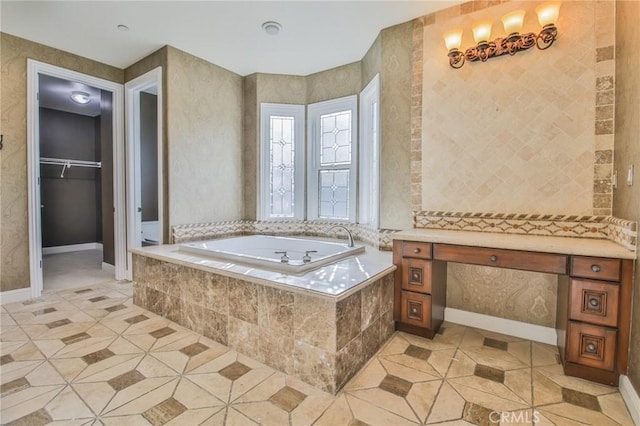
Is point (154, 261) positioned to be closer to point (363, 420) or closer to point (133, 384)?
point (133, 384)

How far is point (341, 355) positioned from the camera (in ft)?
5.40

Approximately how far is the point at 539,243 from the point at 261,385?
70.5 inches

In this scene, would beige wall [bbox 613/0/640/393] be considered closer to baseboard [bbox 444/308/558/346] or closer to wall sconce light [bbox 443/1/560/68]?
wall sconce light [bbox 443/1/560/68]

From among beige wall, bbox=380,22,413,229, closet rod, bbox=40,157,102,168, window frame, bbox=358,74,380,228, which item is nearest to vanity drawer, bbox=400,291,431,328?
beige wall, bbox=380,22,413,229

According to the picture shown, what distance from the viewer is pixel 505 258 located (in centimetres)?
187

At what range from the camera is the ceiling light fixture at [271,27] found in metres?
2.66

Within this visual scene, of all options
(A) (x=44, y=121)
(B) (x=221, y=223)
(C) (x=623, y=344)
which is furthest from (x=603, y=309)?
(A) (x=44, y=121)

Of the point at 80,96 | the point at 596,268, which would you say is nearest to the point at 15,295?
the point at 80,96

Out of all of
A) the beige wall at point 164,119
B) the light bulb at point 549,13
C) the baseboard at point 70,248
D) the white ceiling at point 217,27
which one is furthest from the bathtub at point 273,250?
the baseboard at point 70,248

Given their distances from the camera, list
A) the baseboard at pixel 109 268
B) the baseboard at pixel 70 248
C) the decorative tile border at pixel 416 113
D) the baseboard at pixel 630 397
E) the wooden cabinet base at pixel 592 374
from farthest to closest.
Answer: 1. the baseboard at pixel 70 248
2. the baseboard at pixel 109 268
3. the decorative tile border at pixel 416 113
4. the wooden cabinet base at pixel 592 374
5. the baseboard at pixel 630 397

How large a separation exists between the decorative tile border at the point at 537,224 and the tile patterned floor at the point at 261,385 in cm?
79

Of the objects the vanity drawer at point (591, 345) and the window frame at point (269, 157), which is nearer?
the vanity drawer at point (591, 345)

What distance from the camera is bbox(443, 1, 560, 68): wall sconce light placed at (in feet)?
6.70

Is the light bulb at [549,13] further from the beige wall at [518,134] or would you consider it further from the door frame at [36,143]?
the door frame at [36,143]
